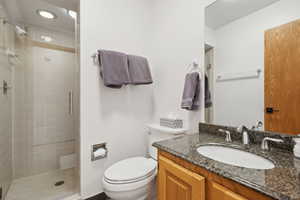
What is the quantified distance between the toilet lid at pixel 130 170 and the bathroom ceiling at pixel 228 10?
Result: 139cm

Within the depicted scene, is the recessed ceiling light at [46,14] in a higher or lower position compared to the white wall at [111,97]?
higher

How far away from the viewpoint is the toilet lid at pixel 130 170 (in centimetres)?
110

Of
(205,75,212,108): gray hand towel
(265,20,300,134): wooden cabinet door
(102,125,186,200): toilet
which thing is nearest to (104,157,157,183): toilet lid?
(102,125,186,200): toilet

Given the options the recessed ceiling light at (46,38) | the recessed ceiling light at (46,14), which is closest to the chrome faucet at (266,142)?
the recessed ceiling light at (46,14)

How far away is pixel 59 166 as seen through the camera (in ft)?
6.80

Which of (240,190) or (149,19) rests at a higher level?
(149,19)

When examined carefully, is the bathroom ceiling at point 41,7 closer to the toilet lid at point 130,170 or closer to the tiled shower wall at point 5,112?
the tiled shower wall at point 5,112

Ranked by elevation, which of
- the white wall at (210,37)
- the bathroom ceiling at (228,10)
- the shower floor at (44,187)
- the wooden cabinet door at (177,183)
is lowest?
the shower floor at (44,187)

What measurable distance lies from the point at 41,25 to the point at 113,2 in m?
1.21

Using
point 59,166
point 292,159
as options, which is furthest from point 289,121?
point 59,166

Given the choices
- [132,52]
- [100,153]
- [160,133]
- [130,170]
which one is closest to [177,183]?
[130,170]

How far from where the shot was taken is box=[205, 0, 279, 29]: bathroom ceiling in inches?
39.2

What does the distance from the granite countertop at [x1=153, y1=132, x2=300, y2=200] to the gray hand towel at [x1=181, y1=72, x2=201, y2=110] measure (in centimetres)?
49

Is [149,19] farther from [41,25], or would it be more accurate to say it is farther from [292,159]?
[292,159]
